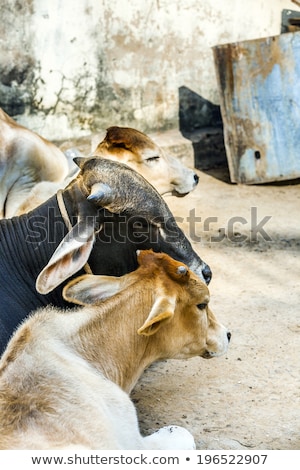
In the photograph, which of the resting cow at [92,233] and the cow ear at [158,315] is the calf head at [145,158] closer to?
the resting cow at [92,233]

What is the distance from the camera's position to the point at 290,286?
688 centimetres

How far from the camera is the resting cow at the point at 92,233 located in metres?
5.09

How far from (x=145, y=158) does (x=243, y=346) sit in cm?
159

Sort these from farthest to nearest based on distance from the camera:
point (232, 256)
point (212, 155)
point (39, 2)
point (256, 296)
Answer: point (212, 155)
point (39, 2)
point (232, 256)
point (256, 296)

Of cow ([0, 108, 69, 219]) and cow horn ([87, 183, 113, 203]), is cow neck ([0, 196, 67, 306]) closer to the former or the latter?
cow horn ([87, 183, 113, 203])

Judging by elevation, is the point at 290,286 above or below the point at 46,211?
below

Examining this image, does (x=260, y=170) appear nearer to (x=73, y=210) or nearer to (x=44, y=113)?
(x=44, y=113)

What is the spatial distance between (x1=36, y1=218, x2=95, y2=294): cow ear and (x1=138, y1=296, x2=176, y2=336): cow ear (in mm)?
797

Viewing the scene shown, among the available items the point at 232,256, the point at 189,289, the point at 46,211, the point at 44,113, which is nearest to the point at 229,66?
the point at 44,113

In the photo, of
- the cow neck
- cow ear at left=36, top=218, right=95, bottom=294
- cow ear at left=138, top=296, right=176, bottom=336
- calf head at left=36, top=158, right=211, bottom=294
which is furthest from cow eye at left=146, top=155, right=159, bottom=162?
cow ear at left=138, top=296, right=176, bottom=336

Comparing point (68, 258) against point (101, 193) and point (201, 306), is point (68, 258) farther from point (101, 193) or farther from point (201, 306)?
point (201, 306)

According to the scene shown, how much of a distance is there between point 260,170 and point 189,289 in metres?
5.14

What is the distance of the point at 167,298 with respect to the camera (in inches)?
168

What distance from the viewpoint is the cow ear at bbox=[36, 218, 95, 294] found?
4.75 metres
